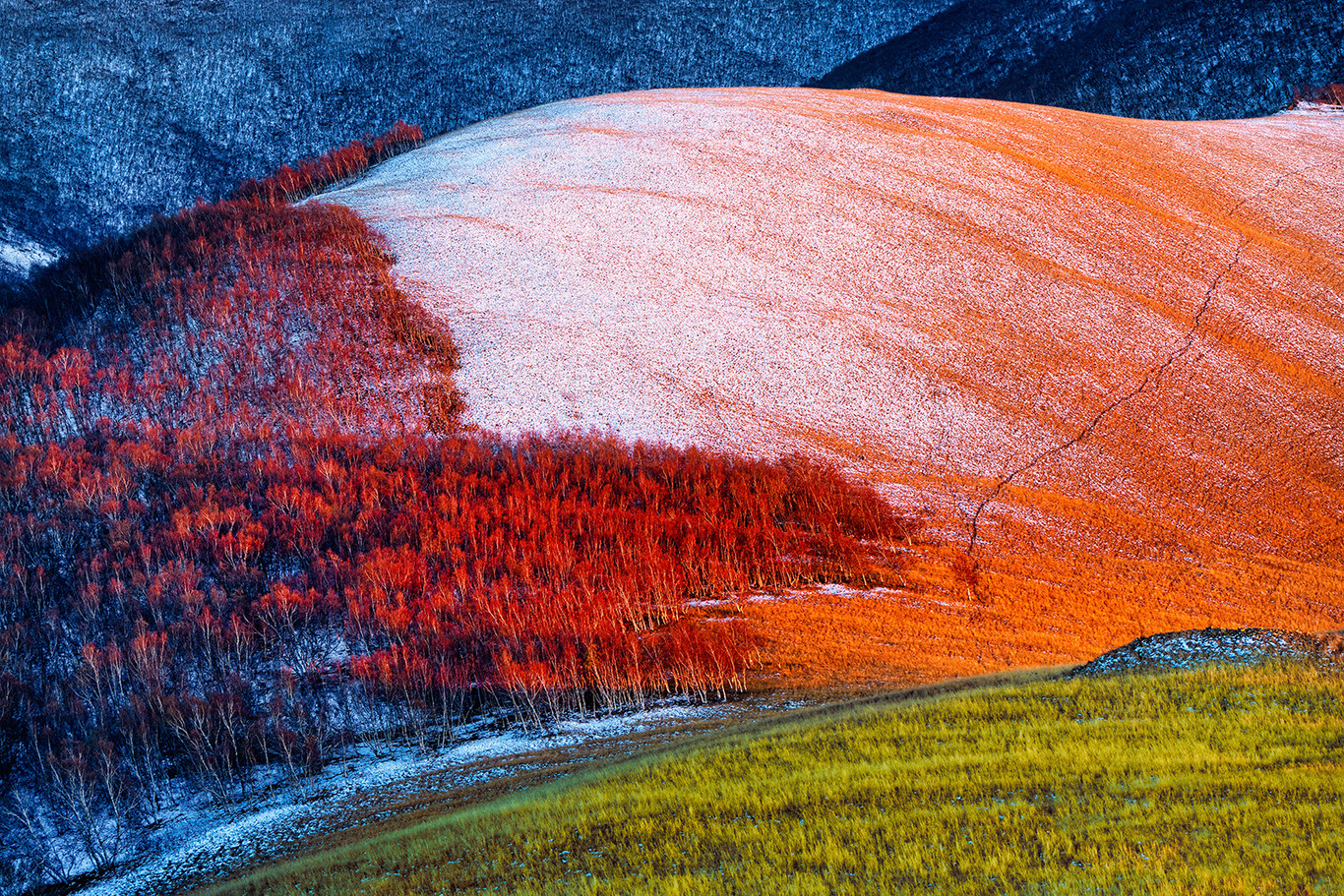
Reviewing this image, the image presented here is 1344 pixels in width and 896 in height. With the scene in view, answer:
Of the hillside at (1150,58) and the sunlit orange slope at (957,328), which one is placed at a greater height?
the hillside at (1150,58)

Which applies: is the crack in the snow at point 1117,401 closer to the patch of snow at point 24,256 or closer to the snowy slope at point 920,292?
the snowy slope at point 920,292

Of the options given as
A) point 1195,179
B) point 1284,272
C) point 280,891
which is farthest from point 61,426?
point 1195,179

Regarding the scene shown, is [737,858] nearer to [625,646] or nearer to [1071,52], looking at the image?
[625,646]

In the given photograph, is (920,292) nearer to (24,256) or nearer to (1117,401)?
(1117,401)

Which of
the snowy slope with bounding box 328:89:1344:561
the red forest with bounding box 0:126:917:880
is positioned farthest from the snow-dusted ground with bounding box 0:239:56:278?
the snowy slope with bounding box 328:89:1344:561

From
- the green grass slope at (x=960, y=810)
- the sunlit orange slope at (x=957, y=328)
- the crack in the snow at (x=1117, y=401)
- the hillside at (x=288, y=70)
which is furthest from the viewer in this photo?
the hillside at (x=288, y=70)

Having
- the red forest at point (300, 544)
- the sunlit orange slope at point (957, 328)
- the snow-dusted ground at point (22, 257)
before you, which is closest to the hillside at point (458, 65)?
the snow-dusted ground at point (22, 257)

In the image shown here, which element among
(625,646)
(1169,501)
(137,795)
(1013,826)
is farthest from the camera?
(1169,501)
